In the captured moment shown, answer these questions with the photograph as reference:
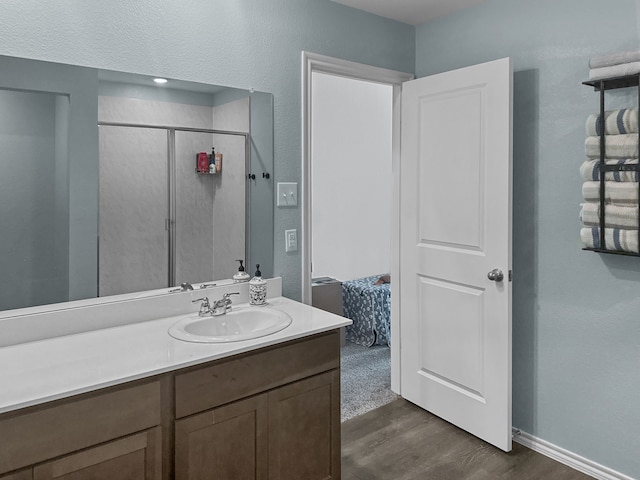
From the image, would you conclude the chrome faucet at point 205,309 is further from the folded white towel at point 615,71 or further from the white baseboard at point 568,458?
the folded white towel at point 615,71

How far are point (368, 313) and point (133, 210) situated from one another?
Result: 8.29ft

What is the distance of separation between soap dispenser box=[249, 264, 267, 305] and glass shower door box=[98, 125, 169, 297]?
1.28ft

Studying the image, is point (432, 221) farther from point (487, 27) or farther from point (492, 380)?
point (487, 27)

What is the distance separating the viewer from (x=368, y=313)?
13.4 feet

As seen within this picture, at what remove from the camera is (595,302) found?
2.20 metres

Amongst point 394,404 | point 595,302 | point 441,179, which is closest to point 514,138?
point 441,179

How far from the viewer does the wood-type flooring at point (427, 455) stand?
2.26 m

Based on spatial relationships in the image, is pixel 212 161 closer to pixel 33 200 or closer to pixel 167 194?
pixel 167 194

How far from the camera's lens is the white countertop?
132cm

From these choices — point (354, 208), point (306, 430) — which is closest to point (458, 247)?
point (306, 430)

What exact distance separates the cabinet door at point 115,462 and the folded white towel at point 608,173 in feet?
6.53

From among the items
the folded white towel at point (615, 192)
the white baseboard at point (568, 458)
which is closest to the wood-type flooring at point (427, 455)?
the white baseboard at point (568, 458)

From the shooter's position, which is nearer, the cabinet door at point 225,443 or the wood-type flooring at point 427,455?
the cabinet door at point 225,443

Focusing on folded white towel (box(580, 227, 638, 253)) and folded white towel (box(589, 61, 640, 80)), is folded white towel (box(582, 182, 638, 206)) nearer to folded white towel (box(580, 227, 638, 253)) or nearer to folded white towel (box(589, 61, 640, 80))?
folded white towel (box(580, 227, 638, 253))
